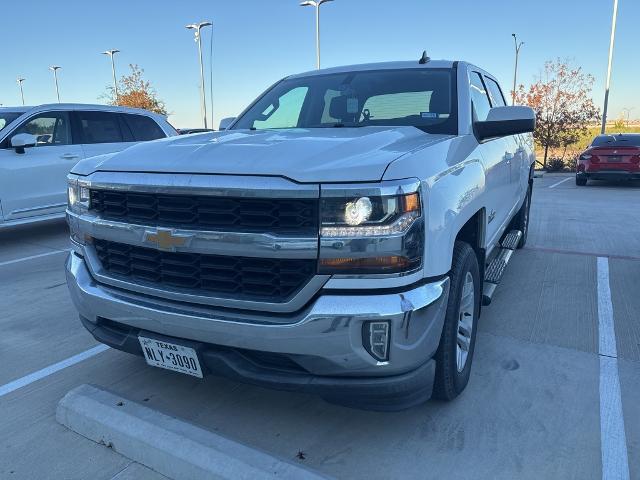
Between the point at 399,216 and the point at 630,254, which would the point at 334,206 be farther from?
the point at 630,254

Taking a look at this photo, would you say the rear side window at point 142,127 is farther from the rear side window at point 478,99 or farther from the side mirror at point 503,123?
the side mirror at point 503,123

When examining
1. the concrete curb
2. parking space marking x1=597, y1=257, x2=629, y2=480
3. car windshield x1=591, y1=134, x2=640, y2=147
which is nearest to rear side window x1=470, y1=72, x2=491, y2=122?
parking space marking x1=597, y1=257, x2=629, y2=480

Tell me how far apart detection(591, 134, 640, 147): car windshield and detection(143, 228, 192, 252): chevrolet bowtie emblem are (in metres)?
15.2

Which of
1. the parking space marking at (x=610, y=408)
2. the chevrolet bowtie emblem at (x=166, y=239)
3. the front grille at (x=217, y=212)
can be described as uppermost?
the front grille at (x=217, y=212)

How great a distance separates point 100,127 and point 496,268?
21.4 ft

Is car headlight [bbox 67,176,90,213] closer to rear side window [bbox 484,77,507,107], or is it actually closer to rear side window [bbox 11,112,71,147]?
rear side window [bbox 484,77,507,107]

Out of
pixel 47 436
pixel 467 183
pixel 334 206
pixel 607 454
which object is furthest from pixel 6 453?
pixel 607 454

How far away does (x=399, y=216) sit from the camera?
213cm

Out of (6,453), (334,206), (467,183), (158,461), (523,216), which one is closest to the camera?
(334,206)

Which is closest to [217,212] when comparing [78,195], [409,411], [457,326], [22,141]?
[78,195]

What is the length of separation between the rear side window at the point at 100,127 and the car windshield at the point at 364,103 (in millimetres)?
4737

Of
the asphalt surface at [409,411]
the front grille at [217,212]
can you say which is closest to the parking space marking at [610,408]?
the asphalt surface at [409,411]

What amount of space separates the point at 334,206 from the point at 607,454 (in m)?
1.72

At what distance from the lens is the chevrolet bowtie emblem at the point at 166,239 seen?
2.33m
